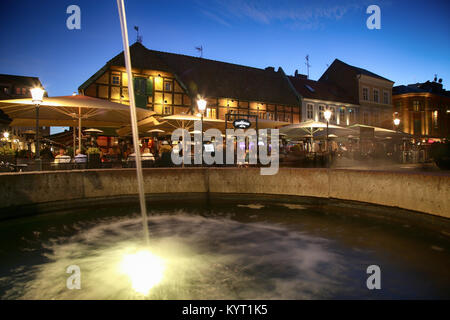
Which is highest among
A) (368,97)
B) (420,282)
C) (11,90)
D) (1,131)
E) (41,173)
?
(11,90)

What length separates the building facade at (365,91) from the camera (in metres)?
35.5

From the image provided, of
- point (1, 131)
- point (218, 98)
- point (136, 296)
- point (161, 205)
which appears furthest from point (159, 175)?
point (1, 131)

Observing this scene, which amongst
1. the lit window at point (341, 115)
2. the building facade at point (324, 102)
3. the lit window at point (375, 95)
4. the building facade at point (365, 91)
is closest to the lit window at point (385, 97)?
the building facade at point (365, 91)

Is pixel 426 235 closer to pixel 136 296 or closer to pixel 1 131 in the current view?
pixel 136 296

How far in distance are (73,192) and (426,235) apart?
811 centimetres

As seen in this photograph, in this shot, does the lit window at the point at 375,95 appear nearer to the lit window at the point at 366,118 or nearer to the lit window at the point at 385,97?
the lit window at the point at 385,97

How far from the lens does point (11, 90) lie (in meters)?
42.2

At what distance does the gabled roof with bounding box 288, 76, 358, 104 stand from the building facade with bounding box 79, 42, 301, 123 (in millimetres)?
1371

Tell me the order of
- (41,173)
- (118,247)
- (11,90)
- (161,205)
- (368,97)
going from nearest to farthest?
(118,247) → (41,173) → (161,205) → (368,97) → (11,90)

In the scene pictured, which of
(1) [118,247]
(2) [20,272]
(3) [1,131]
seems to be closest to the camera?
(2) [20,272]

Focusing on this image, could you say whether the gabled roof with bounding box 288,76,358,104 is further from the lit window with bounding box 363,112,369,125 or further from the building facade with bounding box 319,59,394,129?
the lit window with bounding box 363,112,369,125

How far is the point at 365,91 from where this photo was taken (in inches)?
1422

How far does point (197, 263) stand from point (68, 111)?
352 inches

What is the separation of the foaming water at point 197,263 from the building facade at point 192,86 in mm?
18768
